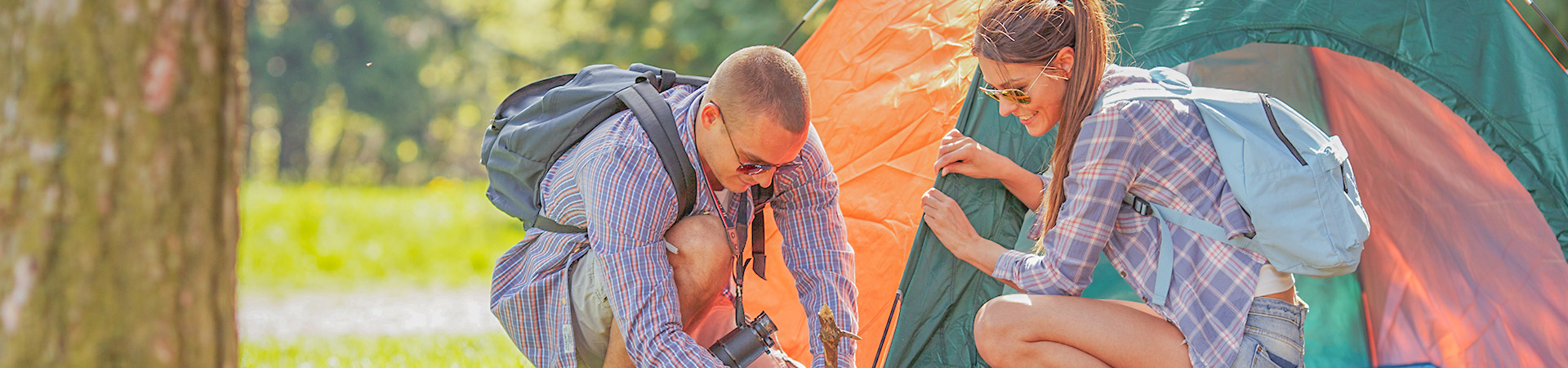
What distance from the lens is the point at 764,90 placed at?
7.32ft

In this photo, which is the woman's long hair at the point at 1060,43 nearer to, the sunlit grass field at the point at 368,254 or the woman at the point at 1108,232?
the woman at the point at 1108,232

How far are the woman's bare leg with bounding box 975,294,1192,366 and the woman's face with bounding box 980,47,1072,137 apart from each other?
0.41 meters

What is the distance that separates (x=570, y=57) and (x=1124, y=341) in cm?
768


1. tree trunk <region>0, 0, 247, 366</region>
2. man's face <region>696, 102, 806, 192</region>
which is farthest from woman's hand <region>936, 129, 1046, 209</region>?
tree trunk <region>0, 0, 247, 366</region>

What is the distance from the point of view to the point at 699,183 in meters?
2.40

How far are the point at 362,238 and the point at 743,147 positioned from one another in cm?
686

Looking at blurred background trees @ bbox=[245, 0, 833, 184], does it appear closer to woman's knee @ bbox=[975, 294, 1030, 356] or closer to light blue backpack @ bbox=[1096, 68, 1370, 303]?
woman's knee @ bbox=[975, 294, 1030, 356]

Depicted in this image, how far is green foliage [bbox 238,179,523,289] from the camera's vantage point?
7.09 m

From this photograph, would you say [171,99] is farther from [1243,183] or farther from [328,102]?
[328,102]

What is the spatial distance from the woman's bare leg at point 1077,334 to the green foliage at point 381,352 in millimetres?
1910

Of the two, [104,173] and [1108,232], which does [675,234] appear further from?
[104,173]

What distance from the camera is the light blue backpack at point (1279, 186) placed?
208 cm

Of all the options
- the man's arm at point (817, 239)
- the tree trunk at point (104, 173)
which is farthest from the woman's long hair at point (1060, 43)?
the tree trunk at point (104, 173)

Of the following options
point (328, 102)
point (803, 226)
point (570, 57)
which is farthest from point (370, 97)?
point (803, 226)
